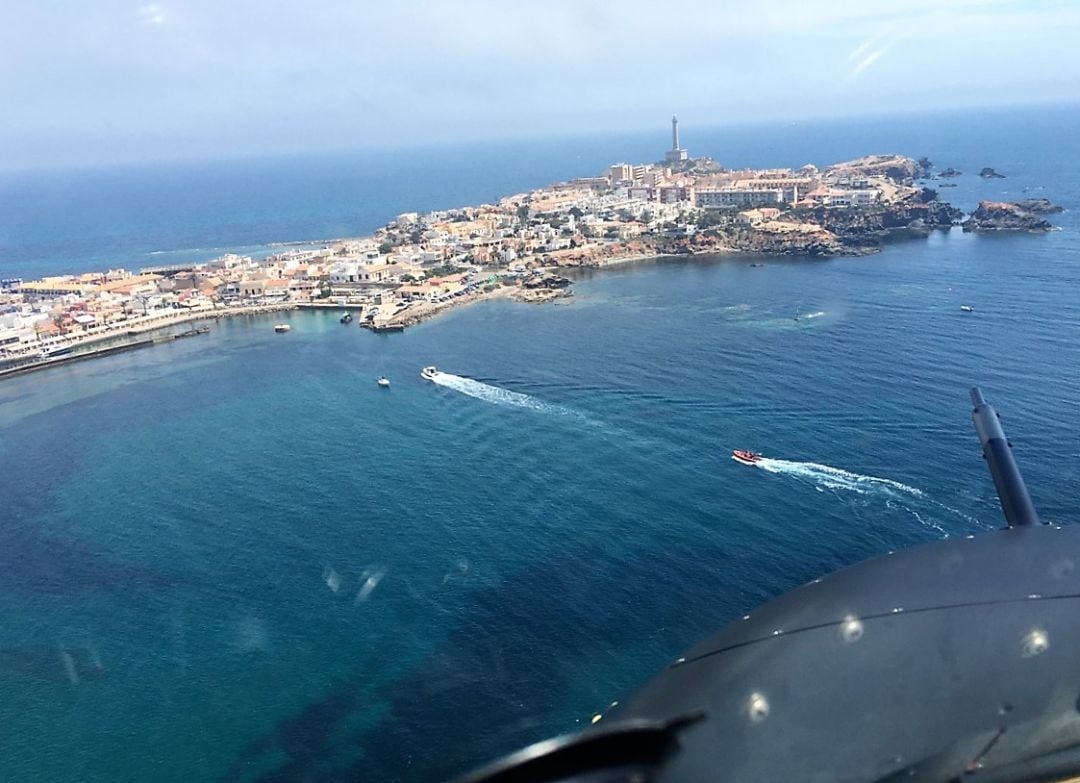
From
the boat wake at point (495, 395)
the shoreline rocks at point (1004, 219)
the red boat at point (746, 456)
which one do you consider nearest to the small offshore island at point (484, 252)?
the shoreline rocks at point (1004, 219)

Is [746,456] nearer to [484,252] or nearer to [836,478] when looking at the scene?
[836,478]

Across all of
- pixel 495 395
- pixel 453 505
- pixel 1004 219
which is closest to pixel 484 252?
pixel 495 395

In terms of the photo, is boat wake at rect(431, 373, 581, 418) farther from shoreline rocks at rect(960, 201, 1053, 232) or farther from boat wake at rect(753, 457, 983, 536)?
shoreline rocks at rect(960, 201, 1053, 232)

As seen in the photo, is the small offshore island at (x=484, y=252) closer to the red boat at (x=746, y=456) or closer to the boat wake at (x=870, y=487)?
the red boat at (x=746, y=456)

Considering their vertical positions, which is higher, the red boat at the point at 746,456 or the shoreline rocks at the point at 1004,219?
the shoreline rocks at the point at 1004,219

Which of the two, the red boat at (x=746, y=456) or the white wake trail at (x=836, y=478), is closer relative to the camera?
the white wake trail at (x=836, y=478)

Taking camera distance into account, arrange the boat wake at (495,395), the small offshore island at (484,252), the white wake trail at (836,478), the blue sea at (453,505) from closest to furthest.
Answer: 1. the blue sea at (453,505)
2. the white wake trail at (836,478)
3. the boat wake at (495,395)
4. the small offshore island at (484,252)

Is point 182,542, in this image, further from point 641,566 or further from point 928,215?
point 928,215
